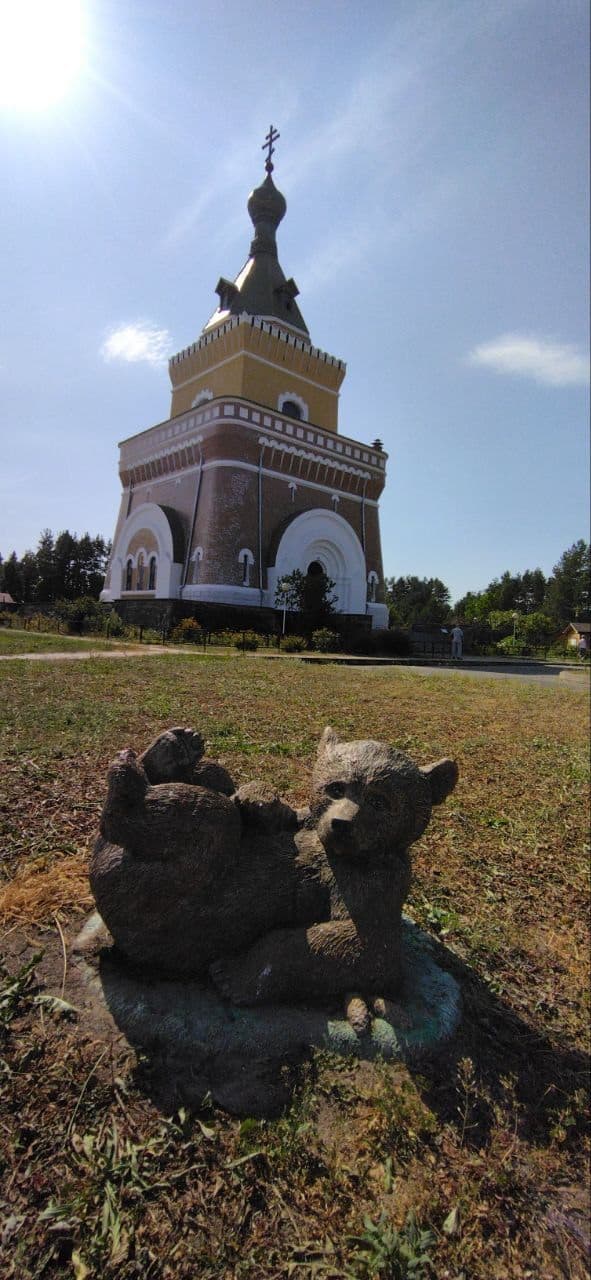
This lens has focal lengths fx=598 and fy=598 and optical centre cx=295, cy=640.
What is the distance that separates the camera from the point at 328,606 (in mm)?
24281

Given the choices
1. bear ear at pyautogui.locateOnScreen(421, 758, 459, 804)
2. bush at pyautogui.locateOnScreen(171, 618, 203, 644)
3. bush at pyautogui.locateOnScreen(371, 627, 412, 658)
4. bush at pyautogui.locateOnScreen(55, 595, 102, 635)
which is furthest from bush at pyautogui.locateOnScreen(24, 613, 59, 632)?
bear ear at pyautogui.locateOnScreen(421, 758, 459, 804)

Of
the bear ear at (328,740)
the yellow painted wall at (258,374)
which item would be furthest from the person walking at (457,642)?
the bear ear at (328,740)

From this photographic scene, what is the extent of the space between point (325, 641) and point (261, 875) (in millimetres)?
19252

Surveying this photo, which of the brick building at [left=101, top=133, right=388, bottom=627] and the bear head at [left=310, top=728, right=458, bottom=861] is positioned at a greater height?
the brick building at [left=101, top=133, right=388, bottom=627]

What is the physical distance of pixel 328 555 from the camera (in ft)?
93.8

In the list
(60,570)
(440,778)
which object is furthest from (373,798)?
(60,570)

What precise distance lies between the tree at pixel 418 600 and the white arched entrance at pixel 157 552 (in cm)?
4354

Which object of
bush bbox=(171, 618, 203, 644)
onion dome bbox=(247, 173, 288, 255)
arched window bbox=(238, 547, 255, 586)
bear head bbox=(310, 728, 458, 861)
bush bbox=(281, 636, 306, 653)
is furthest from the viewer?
onion dome bbox=(247, 173, 288, 255)

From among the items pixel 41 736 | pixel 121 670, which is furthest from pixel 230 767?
pixel 121 670

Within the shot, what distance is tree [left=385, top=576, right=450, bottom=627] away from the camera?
71.5 metres

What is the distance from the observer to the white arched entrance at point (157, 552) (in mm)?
25344

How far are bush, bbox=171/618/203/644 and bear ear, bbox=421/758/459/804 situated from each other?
17.8 metres

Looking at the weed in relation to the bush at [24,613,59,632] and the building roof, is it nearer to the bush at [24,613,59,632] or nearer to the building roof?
the bush at [24,613,59,632]

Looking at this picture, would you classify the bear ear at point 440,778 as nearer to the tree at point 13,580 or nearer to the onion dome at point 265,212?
the onion dome at point 265,212
